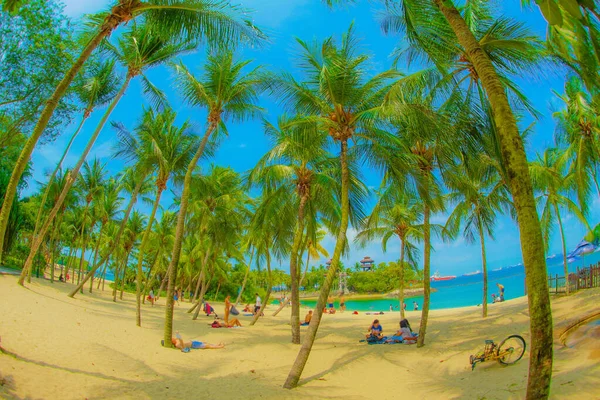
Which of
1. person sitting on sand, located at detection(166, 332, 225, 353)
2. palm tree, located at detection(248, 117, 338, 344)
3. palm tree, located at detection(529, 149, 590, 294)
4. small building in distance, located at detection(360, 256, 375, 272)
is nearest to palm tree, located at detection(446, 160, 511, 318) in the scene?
palm tree, located at detection(529, 149, 590, 294)

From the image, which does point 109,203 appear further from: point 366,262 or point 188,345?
point 366,262

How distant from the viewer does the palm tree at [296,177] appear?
11023mm

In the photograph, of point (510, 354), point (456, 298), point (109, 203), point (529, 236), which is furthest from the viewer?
point (456, 298)

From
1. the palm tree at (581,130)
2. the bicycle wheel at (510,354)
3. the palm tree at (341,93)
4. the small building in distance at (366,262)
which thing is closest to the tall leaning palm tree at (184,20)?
the palm tree at (341,93)

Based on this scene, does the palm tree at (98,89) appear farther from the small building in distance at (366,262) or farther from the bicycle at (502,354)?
the small building in distance at (366,262)

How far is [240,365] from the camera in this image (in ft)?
30.5

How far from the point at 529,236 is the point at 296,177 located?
30.0 ft

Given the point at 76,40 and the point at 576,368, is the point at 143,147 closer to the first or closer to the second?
the point at 76,40

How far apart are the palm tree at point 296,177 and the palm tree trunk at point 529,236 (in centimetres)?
606

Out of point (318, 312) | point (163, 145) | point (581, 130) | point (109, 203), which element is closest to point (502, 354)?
point (318, 312)

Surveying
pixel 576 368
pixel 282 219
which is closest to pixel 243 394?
pixel 576 368

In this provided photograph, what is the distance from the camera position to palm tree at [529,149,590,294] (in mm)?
15711

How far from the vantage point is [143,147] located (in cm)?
1468

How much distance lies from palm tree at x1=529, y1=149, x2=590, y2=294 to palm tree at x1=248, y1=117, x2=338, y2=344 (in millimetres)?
9744
